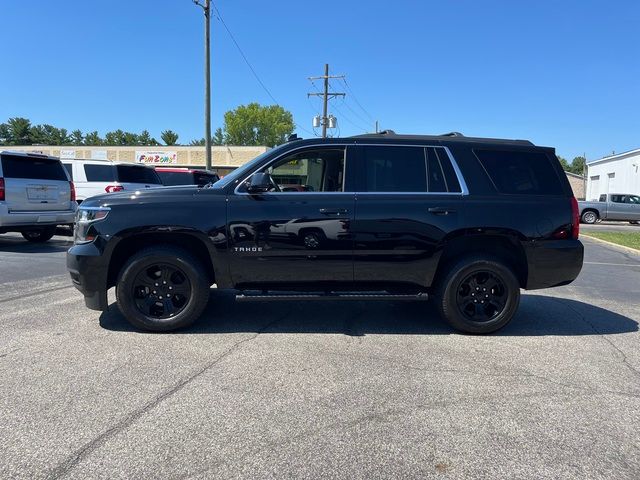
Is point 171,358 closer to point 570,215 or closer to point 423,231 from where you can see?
point 423,231

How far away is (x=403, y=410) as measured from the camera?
129 inches

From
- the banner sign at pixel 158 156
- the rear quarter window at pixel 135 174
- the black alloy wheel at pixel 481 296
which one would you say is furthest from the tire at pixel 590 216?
the banner sign at pixel 158 156

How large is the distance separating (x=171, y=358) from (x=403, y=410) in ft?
6.74

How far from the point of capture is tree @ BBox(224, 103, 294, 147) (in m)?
90.8

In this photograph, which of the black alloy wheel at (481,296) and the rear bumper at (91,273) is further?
the black alloy wheel at (481,296)

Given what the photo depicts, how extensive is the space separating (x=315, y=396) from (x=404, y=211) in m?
2.13

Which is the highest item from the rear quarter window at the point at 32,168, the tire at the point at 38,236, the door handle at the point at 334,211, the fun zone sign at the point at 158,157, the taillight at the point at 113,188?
the fun zone sign at the point at 158,157

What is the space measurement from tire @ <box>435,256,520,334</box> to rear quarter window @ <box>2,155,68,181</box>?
9360 millimetres

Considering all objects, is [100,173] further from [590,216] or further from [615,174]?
[615,174]

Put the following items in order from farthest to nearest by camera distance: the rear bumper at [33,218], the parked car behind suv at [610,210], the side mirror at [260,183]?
the parked car behind suv at [610,210] < the rear bumper at [33,218] < the side mirror at [260,183]

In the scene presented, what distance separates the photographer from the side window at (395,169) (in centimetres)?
492

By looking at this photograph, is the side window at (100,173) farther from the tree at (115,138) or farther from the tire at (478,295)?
the tree at (115,138)

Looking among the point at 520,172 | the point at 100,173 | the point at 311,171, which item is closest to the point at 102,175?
the point at 100,173

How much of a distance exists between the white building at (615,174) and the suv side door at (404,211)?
34.7m
